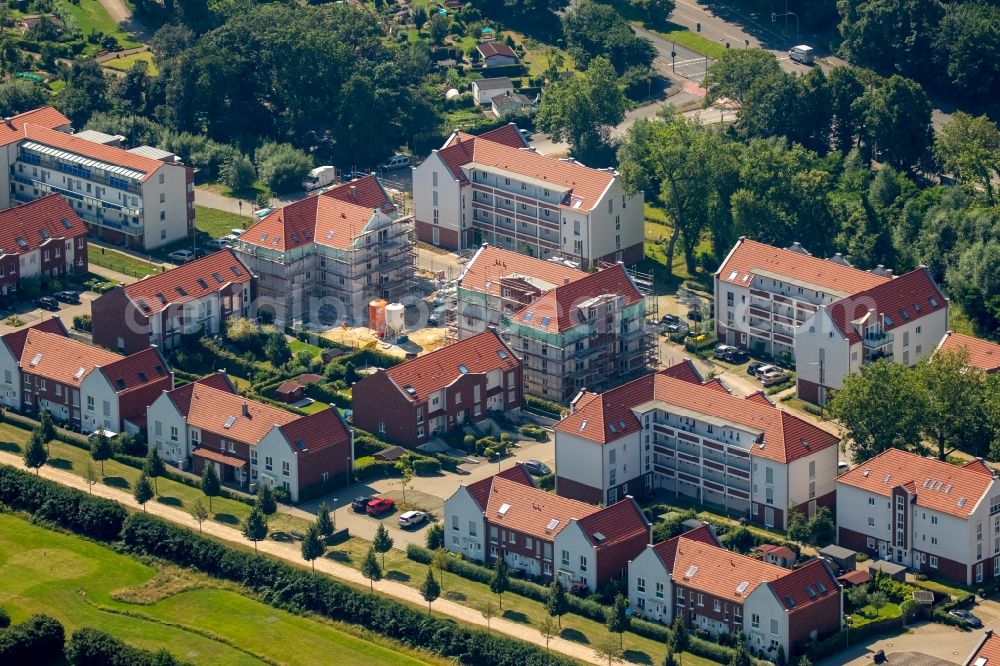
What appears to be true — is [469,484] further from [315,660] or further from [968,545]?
[968,545]

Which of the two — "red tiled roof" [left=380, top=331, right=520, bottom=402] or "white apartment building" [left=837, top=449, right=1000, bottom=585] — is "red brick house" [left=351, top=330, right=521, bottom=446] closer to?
"red tiled roof" [left=380, top=331, right=520, bottom=402]

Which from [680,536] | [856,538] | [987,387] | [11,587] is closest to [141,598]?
[11,587]

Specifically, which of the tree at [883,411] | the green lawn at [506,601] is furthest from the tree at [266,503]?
the tree at [883,411]

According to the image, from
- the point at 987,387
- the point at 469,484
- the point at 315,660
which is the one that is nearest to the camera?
the point at 315,660

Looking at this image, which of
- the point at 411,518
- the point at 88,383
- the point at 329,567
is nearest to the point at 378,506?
the point at 411,518

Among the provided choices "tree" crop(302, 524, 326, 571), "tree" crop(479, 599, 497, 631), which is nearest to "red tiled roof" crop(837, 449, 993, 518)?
"tree" crop(479, 599, 497, 631)

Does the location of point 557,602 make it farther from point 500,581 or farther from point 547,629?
point 500,581
